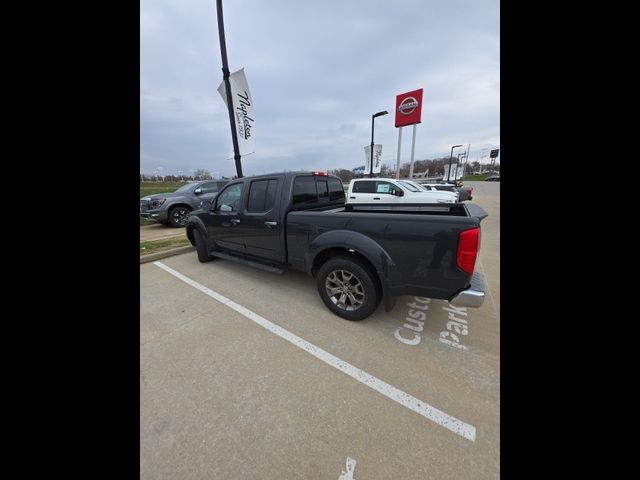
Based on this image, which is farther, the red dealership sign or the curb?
the red dealership sign

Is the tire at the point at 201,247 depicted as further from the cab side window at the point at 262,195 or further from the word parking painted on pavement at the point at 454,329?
the word parking painted on pavement at the point at 454,329

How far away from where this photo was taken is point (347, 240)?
105 inches

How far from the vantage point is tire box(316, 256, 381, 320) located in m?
2.66

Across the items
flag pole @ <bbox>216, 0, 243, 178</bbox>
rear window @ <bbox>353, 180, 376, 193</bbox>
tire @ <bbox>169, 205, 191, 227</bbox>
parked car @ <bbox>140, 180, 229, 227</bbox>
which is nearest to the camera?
flag pole @ <bbox>216, 0, 243, 178</bbox>

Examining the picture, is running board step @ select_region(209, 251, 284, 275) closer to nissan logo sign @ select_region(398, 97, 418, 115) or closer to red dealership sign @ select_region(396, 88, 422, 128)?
red dealership sign @ select_region(396, 88, 422, 128)

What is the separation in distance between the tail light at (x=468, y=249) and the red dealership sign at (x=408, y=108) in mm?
20637

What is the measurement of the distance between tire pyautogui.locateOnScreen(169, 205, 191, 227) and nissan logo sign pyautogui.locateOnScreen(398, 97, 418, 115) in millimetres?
18572

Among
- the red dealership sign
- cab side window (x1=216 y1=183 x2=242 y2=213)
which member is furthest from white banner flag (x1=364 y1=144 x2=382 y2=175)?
cab side window (x1=216 y1=183 x2=242 y2=213)

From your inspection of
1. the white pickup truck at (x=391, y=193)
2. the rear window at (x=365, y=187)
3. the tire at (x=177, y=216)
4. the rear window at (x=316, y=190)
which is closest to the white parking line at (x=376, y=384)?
the rear window at (x=316, y=190)

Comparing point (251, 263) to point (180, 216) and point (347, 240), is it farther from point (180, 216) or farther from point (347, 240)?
point (180, 216)

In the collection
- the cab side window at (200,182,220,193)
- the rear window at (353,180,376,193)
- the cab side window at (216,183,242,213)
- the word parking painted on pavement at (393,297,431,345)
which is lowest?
the word parking painted on pavement at (393,297,431,345)
